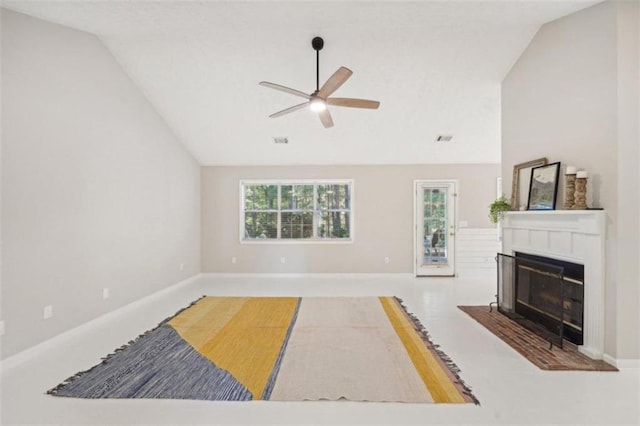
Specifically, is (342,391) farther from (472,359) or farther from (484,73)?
(484,73)

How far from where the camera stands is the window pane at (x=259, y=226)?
21.6ft

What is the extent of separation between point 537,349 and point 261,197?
205 inches

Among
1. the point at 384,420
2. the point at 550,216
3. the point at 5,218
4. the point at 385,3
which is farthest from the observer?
the point at 550,216

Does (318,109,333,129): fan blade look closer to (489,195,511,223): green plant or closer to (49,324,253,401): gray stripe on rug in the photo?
(489,195,511,223): green plant

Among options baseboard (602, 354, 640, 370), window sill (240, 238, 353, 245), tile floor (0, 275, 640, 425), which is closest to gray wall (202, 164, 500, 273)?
window sill (240, 238, 353, 245)

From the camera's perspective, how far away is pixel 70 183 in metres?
3.21

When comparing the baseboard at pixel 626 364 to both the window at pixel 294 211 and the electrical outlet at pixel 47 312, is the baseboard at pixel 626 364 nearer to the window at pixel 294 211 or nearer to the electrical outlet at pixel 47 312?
the window at pixel 294 211

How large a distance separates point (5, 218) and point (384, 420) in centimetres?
333

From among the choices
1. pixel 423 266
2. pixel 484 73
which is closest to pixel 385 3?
pixel 484 73

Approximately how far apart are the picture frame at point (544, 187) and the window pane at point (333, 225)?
11.6 feet

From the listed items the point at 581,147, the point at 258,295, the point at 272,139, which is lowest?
the point at 258,295

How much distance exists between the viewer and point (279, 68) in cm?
387

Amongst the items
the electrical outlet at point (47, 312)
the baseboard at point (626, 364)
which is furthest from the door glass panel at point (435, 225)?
the electrical outlet at point (47, 312)

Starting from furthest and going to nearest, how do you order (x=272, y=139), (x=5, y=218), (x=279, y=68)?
(x=272, y=139) < (x=279, y=68) < (x=5, y=218)
